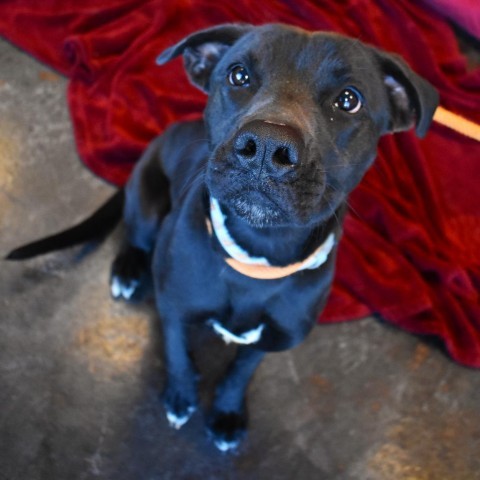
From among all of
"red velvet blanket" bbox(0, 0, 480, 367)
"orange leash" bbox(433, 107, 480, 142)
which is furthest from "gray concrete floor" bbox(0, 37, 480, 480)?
"orange leash" bbox(433, 107, 480, 142)

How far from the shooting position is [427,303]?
2.06 meters

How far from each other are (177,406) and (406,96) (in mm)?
1135

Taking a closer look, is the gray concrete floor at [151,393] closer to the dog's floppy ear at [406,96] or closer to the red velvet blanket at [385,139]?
the red velvet blanket at [385,139]

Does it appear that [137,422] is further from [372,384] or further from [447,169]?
[447,169]

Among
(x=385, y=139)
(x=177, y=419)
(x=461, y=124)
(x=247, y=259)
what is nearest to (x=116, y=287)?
(x=177, y=419)

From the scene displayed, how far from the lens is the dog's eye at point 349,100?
1.27m

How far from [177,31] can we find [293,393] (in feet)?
5.68

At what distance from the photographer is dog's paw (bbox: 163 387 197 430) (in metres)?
1.77

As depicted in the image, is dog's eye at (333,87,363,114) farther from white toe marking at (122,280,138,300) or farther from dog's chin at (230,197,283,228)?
white toe marking at (122,280,138,300)

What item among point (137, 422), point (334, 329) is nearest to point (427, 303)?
point (334, 329)

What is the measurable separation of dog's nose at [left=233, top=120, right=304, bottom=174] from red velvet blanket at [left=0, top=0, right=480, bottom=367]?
3.71 feet

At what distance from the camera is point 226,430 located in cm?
177

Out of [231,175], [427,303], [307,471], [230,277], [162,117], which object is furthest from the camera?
[162,117]

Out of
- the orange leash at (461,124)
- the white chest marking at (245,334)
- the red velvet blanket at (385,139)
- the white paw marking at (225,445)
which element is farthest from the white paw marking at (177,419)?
the orange leash at (461,124)
